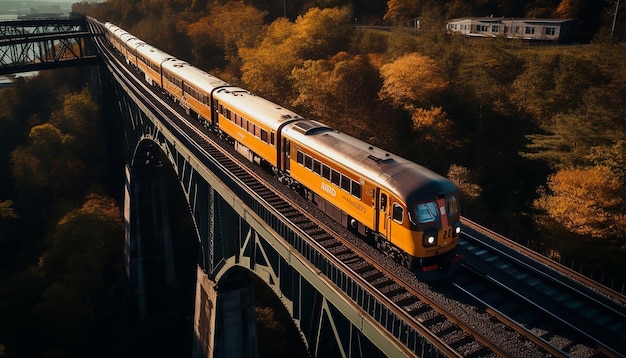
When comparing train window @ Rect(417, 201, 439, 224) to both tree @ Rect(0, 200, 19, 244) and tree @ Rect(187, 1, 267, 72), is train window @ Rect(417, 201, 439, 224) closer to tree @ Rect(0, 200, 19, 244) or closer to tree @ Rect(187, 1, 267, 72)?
tree @ Rect(0, 200, 19, 244)

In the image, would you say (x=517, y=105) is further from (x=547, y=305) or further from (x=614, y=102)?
(x=547, y=305)

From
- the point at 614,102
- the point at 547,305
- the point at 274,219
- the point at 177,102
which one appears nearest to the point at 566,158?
the point at 614,102

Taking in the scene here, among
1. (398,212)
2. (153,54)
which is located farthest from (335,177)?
(153,54)

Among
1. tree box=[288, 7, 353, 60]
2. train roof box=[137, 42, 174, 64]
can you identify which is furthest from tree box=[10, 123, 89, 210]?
tree box=[288, 7, 353, 60]

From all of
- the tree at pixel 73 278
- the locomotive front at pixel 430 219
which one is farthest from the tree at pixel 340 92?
the locomotive front at pixel 430 219

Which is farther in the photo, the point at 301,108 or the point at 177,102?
the point at 301,108
